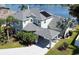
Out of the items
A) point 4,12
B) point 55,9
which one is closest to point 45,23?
point 55,9

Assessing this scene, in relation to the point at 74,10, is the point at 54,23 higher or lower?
lower

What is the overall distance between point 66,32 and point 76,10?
24cm

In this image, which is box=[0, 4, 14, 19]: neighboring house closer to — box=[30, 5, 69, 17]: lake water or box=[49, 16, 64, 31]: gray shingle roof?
box=[30, 5, 69, 17]: lake water

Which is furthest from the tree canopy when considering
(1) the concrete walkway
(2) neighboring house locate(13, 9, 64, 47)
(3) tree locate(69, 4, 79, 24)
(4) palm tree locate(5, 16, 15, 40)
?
(4) palm tree locate(5, 16, 15, 40)

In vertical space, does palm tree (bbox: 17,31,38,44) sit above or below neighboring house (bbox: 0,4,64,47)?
below

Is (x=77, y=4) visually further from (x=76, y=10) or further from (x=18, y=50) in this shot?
(x=18, y=50)

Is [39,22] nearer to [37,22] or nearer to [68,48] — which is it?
[37,22]

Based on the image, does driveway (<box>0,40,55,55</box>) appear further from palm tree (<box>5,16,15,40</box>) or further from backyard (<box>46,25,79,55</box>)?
palm tree (<box>5,16,15,40</box>)

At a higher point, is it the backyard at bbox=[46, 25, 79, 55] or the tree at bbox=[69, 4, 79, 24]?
the tree at bbox=[69, 4, 79, 24]

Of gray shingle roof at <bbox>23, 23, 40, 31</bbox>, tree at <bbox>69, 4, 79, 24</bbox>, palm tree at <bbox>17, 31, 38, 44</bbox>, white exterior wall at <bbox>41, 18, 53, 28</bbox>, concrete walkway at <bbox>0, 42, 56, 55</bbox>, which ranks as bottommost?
concrete walkway at <bbox>0, 42, 56, 55</bbox>

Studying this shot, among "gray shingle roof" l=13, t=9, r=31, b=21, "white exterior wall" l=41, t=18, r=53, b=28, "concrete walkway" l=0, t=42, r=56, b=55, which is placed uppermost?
"gray shingle roof" l=13, t=9, r=31, b=21

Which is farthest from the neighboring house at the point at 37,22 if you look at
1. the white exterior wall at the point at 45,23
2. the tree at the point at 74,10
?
the tree at the point at 74,10

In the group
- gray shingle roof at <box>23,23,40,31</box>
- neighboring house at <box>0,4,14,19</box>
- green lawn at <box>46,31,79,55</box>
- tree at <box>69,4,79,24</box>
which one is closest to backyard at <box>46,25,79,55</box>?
green lawn at <box>46,31,79,55</box>

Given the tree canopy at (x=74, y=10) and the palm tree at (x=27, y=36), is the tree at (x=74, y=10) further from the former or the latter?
the palm tree at (x=27, y=36)
